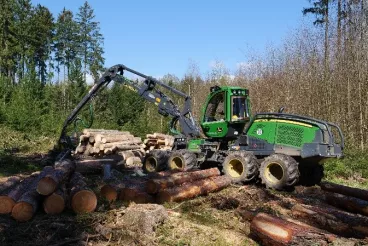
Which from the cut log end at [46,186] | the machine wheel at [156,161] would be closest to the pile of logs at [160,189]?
the cut log end at [46,186]

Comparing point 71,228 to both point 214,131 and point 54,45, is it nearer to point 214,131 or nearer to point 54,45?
point 214,131

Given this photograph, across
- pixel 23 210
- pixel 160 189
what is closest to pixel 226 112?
pixel 160 189

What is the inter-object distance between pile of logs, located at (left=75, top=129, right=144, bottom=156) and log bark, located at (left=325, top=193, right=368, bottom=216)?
9726 mm

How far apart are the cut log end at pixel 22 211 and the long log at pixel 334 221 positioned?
4451 millimetres

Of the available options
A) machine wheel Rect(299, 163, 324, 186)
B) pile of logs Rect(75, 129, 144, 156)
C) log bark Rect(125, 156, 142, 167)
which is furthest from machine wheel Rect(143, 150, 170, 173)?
machine wheel Rect(299, 163, 324, 186)

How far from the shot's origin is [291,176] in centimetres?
981

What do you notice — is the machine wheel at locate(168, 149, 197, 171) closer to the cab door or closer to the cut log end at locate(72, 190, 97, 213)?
the cab door

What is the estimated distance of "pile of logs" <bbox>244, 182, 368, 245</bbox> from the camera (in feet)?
16.9

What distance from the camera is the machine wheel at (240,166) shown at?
10.4 meters

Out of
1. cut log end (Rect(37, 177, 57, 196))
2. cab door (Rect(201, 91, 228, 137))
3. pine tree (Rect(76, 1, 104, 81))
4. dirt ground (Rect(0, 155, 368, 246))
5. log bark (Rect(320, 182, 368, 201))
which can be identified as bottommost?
dirt ground (Rect(0, 155, 368, 246))

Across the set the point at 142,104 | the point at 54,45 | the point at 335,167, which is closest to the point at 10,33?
the point at 54,45

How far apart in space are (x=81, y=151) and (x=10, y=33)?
31.1m

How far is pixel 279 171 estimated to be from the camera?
34.2 feet

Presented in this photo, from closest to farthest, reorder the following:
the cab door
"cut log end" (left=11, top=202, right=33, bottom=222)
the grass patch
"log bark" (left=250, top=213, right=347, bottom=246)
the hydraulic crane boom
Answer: "log bark" (left=250, top=213, right=347, bottom=246)
"cut log end" (left=11, top=202, right=33, bottom=222)
the cab door
the grass patch
the hydraulic crane boom
